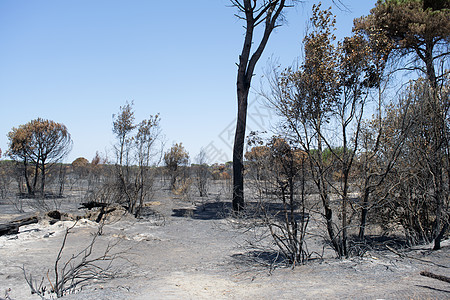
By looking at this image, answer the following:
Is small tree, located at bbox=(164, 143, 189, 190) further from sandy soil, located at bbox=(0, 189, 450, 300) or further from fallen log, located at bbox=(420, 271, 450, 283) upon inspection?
fallen log, located at bbox=(420, 271, 450, 283)

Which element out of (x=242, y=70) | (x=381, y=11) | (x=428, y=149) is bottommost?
(x=428, y=149)

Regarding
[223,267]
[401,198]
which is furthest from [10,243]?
[401,198]

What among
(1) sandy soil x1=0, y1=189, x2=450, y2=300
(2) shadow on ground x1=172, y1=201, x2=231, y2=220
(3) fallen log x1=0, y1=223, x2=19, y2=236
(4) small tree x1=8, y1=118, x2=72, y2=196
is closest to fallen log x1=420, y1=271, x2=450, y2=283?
(1) sandy soil x1=0, y1=189, x2=450, y2=300

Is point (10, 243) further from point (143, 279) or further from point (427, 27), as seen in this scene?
point (427, 27)

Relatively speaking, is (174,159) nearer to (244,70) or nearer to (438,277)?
(244,70)

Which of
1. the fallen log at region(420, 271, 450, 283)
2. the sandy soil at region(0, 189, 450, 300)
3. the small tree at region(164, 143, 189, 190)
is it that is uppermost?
the small tree at region(164, 143, 189, 190)

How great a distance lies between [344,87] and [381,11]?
28.7 ft

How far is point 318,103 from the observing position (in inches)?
268

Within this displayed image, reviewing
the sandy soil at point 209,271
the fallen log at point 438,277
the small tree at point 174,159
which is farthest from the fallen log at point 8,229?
the small tree at point 174,159

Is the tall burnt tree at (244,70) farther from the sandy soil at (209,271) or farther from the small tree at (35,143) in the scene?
the small tree at (35,143)

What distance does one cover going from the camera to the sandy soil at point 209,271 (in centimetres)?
458

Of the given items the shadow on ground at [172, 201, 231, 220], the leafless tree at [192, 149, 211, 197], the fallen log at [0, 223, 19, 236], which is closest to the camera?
the fallen log at [0, 223, 19, 236]

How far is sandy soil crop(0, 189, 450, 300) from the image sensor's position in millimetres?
4578

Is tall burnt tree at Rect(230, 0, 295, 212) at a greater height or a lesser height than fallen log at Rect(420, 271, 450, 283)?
greater
